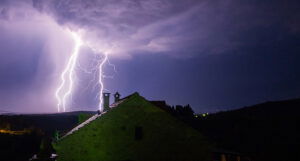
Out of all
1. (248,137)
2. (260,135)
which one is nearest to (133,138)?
(260,135)

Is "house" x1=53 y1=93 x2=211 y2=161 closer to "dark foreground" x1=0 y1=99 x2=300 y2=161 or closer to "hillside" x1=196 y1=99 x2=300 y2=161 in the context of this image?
"dark foreground" x1=0 y1=99 x2=300 y2=161

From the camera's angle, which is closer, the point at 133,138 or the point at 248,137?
the point at 133,138

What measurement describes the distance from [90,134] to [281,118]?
27.1m

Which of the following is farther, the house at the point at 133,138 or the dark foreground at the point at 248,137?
the dark foreground at the point at 248,137

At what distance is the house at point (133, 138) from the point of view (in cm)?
1862

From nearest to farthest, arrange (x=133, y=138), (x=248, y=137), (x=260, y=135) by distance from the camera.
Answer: (x=133, y=138), (x=260, y=135), (x=248, y=137)

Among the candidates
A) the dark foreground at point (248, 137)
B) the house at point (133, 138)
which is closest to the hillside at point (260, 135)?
the dark foreground at point (248, 137)

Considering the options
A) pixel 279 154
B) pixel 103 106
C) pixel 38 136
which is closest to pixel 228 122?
pixel 279 154

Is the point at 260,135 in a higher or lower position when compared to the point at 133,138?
lower

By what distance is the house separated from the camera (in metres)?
18.6

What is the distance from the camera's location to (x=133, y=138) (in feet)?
64.1

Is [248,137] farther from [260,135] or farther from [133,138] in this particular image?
[133,138]

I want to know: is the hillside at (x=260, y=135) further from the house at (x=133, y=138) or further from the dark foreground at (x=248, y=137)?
the house at (x=133, y=138)

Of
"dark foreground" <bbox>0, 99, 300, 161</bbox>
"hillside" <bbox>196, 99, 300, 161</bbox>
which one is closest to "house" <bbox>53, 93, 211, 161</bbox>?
"dark foreground" <bbox>0, 99, 300, 161</bbox>
